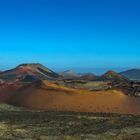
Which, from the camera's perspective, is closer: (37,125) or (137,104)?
(37,125)

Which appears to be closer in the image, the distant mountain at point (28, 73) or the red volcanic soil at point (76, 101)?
the red volcanic soil at point (76, 101)

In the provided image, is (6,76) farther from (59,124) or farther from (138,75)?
(59,124)

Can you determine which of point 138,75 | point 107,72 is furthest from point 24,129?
point 138,75

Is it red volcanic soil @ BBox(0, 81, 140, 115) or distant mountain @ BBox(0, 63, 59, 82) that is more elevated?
distant mountain @ BBox(0, 63, 59, 82)

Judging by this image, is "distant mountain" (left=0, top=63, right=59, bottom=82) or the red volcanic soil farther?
"distant mountain" (left=0, top=63, right=59, bottom=82)

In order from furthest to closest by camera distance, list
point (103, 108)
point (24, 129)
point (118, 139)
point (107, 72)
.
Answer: point (107, 72) < point (103, 108) < point (24, 129) < point (118, 139)
